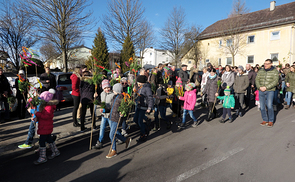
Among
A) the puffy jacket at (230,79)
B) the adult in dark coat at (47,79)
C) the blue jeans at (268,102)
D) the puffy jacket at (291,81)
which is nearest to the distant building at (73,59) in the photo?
the adult in dark coat at (47,79)

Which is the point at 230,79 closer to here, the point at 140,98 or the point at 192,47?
the point at 140,98

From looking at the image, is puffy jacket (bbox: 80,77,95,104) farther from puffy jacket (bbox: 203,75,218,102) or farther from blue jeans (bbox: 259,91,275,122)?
blue jeans (bbox: 259,91,275,122)

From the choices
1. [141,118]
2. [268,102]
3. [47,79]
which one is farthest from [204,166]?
[47,79]

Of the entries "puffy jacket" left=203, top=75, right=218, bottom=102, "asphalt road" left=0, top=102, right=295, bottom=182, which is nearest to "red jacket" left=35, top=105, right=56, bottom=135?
"asphalt road" left=0, top=102, right=295, bottom=182

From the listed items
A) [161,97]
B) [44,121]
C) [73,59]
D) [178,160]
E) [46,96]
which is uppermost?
[73,59]

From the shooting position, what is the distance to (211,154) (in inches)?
162

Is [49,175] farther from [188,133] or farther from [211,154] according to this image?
[188,133]

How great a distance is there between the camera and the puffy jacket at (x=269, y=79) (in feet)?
18.9

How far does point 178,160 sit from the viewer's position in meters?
3.90

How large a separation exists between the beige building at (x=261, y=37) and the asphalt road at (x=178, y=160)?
2278cm

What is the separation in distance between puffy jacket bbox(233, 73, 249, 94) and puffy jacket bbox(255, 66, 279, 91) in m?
1.44

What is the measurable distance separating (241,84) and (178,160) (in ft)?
17.2

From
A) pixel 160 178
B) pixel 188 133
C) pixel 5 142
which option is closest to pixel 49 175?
pixel 160 178

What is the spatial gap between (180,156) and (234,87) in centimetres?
513
